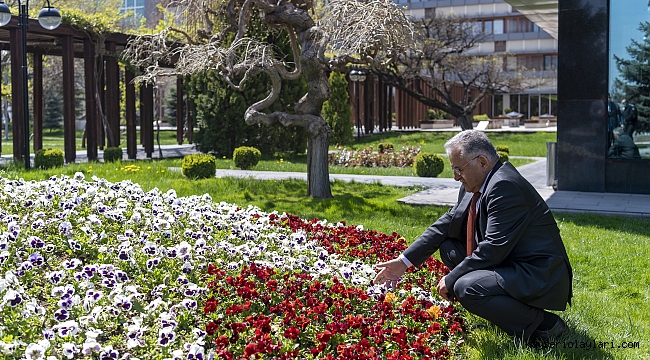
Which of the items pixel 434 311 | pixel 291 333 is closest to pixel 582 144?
pixel 434 311

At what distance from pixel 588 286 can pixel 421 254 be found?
250 cm

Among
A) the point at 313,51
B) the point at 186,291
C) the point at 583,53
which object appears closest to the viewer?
the point at 186,291

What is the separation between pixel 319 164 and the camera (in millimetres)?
12109

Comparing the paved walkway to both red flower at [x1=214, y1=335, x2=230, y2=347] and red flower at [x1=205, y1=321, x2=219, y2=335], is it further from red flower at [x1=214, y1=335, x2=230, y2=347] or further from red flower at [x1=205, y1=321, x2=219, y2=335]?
red flower at [x1=214, y1=335, x2=230, y2=347]

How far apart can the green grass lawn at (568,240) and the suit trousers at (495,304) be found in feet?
0.44

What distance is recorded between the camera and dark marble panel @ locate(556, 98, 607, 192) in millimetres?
13195

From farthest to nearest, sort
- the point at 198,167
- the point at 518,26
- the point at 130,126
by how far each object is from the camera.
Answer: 1. the point at 518,26
2. the point at 130,126
3. the point at 198,167

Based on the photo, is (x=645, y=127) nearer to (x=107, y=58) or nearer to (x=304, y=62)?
(x=304, y=62)

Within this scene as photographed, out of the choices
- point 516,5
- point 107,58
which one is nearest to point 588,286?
point 516,5

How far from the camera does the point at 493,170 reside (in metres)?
4.37

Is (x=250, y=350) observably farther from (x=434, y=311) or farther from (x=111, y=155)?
(x=111, y=155)

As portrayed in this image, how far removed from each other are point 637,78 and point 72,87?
13.8 metres

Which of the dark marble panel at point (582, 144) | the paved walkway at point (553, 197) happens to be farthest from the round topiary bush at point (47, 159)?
the dark marble panel at point (582, 144)


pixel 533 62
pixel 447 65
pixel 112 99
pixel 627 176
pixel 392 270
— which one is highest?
pixel 533 62
